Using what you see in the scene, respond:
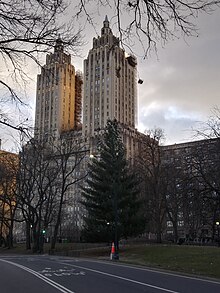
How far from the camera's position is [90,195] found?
4388cm

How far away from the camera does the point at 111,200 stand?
4053 centimetres

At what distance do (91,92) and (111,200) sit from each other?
7697cm

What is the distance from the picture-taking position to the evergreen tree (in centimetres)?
4019

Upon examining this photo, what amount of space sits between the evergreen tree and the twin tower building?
643 centimetres

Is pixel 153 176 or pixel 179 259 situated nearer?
pixel 179 259

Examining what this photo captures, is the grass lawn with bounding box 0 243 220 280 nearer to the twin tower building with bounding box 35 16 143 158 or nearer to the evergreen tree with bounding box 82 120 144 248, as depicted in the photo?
the evergreen tree with bounding box 82 120 144 248

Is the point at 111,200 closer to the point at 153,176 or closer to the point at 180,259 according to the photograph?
the point at 153,176

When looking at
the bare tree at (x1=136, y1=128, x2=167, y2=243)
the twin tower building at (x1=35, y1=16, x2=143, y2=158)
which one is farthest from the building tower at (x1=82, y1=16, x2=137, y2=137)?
the bare tree at (x1=136, y1=128, x2=167, y2=243)

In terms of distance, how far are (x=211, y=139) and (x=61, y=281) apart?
18176 mm

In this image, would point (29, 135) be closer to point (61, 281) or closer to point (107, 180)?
point (61, 281)

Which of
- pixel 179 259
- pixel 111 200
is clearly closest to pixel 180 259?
pixel 179 259

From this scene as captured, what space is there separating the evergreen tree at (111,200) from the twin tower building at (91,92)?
6.43 m

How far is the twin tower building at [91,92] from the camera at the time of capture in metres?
6.12

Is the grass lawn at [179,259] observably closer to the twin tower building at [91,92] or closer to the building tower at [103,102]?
the twin tower building at [91,92]
